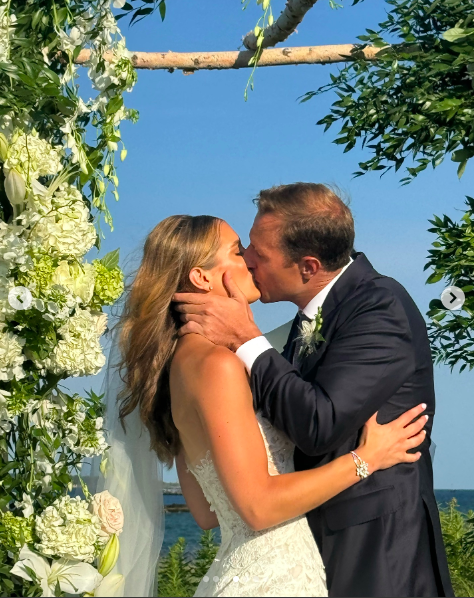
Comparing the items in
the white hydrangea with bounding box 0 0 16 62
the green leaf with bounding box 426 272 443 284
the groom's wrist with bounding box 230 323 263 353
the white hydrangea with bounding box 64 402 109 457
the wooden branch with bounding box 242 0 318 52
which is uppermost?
the wooden branch with bounding box 242 0 318 52

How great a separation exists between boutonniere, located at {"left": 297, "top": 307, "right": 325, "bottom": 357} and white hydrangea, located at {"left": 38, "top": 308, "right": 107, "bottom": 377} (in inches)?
29.4

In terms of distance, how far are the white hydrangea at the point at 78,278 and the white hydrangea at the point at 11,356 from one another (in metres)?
0.26

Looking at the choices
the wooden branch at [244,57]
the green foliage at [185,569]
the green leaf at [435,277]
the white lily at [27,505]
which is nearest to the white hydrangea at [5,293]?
the white lily at [27,505]

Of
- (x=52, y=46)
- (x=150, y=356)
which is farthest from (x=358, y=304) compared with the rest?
(x=52, y=46)

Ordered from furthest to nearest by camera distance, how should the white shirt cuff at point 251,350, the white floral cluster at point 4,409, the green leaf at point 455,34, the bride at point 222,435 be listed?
1. the green leaf at point 455,34
2. the white floral cluster at point 4,409
3. the white shirt cuff at point 251,350
4. the bride at point 222,435

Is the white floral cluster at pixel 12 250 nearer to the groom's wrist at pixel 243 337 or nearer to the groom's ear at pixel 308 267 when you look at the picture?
the groom's wrist at pixel 243 337

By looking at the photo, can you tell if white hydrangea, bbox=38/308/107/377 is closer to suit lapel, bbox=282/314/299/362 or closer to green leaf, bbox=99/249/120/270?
green leaf, bbox=99/249/120/270

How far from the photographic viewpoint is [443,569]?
108 inches

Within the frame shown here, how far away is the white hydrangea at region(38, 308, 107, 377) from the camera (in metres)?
2.86

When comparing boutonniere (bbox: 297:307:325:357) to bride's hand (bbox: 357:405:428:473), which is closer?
bride's hand (bbox: 357:405:428:473)

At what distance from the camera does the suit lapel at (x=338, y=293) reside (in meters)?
2.79

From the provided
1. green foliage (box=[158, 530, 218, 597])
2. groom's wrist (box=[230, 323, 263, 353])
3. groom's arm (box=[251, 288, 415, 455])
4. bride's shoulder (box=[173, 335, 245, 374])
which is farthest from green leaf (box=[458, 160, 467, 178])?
green foliage (box=[158, 530, 218, 597])

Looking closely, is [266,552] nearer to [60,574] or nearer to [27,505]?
[60,574]

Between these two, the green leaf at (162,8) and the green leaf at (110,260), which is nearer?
the green leaf at (110,260)
